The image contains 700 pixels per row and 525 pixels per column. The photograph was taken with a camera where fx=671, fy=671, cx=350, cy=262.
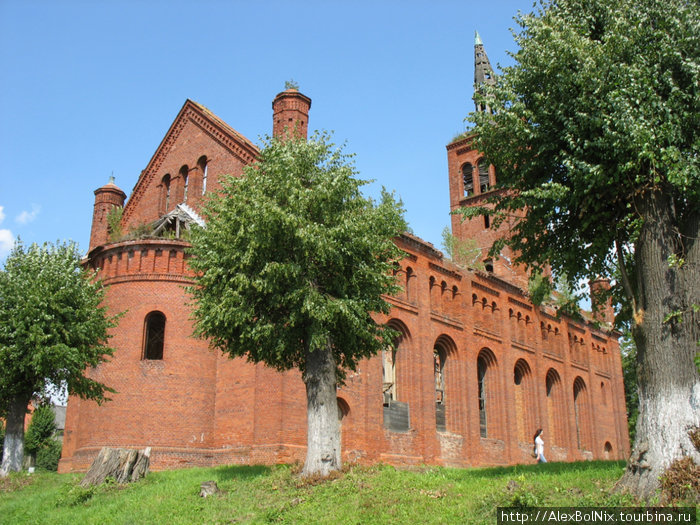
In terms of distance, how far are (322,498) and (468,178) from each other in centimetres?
3473

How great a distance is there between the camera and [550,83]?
42.7 feet

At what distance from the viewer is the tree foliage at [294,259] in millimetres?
14781

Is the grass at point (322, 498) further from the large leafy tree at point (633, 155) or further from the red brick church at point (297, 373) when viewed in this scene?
the red brick church at point (297, 373)

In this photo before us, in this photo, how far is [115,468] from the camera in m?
16.8

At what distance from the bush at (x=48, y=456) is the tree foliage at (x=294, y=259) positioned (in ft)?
122

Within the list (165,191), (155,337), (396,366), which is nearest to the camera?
(155,337)

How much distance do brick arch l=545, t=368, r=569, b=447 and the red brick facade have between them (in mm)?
81

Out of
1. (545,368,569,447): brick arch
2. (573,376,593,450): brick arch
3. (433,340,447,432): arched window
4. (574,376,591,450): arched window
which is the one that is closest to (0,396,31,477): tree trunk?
(433,340,447,432): arched window

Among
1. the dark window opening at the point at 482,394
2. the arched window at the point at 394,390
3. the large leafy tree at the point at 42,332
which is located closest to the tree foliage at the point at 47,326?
the large leafy tree at the point at 42,332

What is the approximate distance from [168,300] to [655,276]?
1721cm

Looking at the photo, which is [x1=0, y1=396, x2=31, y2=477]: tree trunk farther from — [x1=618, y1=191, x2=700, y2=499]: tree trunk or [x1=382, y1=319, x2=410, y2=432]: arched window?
[x1=618, y1=191, x2=700, y2=499]: tree trunk

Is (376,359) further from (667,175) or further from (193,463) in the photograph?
(667,175)

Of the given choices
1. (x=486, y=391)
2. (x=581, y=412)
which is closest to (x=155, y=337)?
(x=486, y=391)

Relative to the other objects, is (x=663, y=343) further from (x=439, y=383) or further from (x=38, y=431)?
(x=38, y=431)
